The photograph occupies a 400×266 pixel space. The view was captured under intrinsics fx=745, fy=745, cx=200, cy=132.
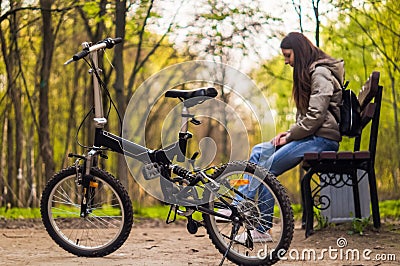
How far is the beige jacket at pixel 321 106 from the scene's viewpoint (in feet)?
18.7

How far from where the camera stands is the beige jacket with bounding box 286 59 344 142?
5695mm

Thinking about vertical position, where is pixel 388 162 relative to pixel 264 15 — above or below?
below

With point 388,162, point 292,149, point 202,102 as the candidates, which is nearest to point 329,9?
point 292,149

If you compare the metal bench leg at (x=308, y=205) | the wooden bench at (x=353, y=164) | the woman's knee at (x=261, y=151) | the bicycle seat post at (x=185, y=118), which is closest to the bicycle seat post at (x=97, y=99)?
the bicycle seat post at (x=185, y=118)

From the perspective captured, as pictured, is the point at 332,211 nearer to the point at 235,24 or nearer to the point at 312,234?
the point at 312,234

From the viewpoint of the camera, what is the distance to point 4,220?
799 centimetres

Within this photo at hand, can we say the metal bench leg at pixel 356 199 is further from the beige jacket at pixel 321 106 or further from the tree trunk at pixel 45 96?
the tree trunk at pixel 45 96

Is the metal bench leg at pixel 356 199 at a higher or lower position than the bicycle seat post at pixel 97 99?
lower

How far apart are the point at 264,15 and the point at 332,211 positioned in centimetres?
351

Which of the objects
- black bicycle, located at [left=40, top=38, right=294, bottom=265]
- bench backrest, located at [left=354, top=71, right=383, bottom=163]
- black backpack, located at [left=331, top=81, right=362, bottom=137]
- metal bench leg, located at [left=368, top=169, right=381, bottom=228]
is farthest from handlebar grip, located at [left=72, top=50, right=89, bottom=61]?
metal bench leg, located at [left=368, top=169, right=381, bottom=228]

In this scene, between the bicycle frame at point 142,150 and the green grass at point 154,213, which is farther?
the green grass at point 154,213

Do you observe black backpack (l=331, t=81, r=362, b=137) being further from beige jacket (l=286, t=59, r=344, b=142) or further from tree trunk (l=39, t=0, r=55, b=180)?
tree trunk (l=39, t=0, r=55, b=180)

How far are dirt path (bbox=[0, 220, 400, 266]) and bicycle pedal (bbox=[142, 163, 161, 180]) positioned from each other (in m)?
0.57

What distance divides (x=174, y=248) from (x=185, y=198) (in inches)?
41.0
